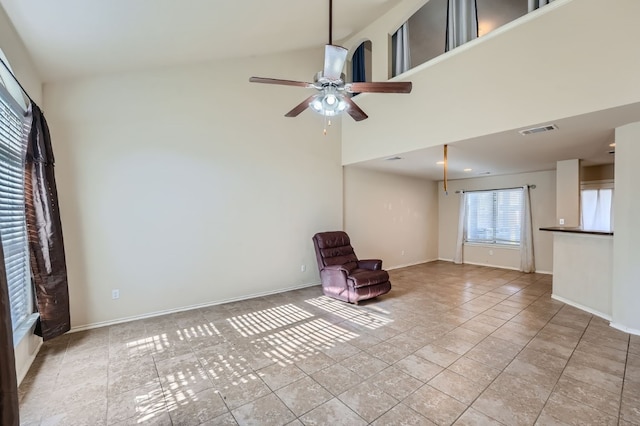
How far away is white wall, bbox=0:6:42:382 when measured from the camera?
87.5 inches

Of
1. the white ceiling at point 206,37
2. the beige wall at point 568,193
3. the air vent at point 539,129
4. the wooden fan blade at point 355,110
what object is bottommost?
the beige wall at point 568,193

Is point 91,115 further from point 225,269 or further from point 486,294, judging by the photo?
point 486,294

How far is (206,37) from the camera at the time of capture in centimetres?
338

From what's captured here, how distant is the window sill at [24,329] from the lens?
238 cm

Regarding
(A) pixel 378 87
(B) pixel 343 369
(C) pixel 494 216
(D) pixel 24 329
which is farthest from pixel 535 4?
(D) pixel 24 329

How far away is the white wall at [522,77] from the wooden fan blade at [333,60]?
184cm

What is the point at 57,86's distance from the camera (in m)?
3.22

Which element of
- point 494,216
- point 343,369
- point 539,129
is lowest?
point 343,369

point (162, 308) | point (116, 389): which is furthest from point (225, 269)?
point (116, 389)

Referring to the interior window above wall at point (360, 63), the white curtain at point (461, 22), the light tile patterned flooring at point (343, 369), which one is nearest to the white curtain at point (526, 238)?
the light tile patterned flooring at point (343, 369)

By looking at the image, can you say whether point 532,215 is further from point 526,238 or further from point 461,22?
point 461,22

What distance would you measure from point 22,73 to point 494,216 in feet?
28.5

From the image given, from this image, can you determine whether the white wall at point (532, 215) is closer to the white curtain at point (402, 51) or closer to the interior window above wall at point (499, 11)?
the interior window above wall at point (499, 11)

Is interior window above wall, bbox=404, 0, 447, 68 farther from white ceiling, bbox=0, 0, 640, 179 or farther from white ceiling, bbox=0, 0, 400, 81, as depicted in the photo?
white ceiling, bbox=0, 0, 400, 81
